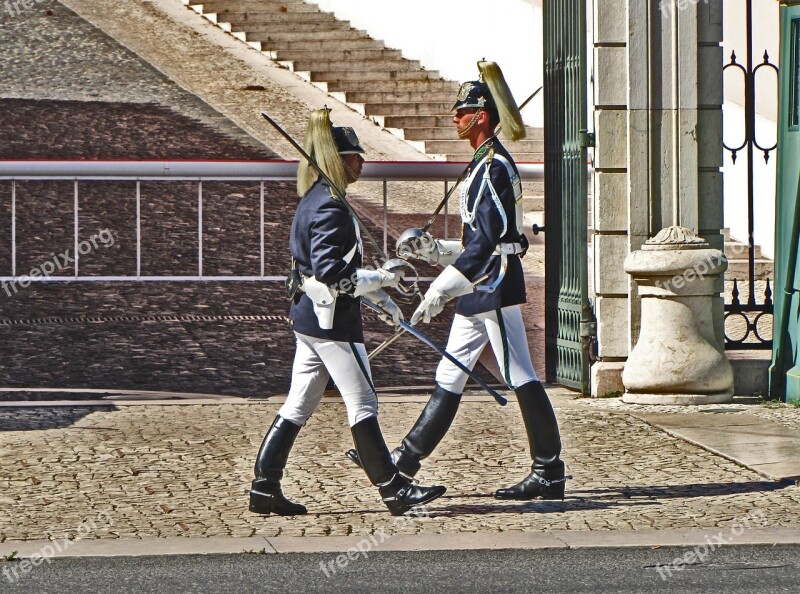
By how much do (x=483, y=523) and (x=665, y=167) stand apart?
4204 mm

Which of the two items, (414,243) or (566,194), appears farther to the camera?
(566,194)

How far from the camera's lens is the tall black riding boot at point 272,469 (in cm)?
721

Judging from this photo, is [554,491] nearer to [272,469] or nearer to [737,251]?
[272,469]

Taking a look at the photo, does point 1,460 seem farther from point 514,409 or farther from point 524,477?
point 514,409

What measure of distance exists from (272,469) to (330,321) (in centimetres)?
69

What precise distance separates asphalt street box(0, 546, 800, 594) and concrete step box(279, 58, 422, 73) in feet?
54.4

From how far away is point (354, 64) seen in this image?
23219mm

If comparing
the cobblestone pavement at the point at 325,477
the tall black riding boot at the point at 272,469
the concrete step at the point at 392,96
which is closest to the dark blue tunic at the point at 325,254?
the tall black riding boot at the point at 272,469

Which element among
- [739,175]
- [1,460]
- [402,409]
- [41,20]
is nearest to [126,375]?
[402,409]

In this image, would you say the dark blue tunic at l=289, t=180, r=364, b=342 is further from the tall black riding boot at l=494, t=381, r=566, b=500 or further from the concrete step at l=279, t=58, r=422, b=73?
the concrete step at l=279, t=58, r=422, b=73

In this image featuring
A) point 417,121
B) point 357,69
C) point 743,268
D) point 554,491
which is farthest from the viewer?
point 357,69

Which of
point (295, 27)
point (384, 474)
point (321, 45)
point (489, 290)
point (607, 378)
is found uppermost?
point (295, 27)

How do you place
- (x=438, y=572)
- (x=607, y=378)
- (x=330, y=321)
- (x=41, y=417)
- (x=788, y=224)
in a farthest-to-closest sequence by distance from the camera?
(x=607, y=378) → (x=788, y=224) → (x=41, y=417) → (x=330, y=321) → (x=438, y=572)

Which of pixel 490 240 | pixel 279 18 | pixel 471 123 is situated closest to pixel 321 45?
pixel 279 18
